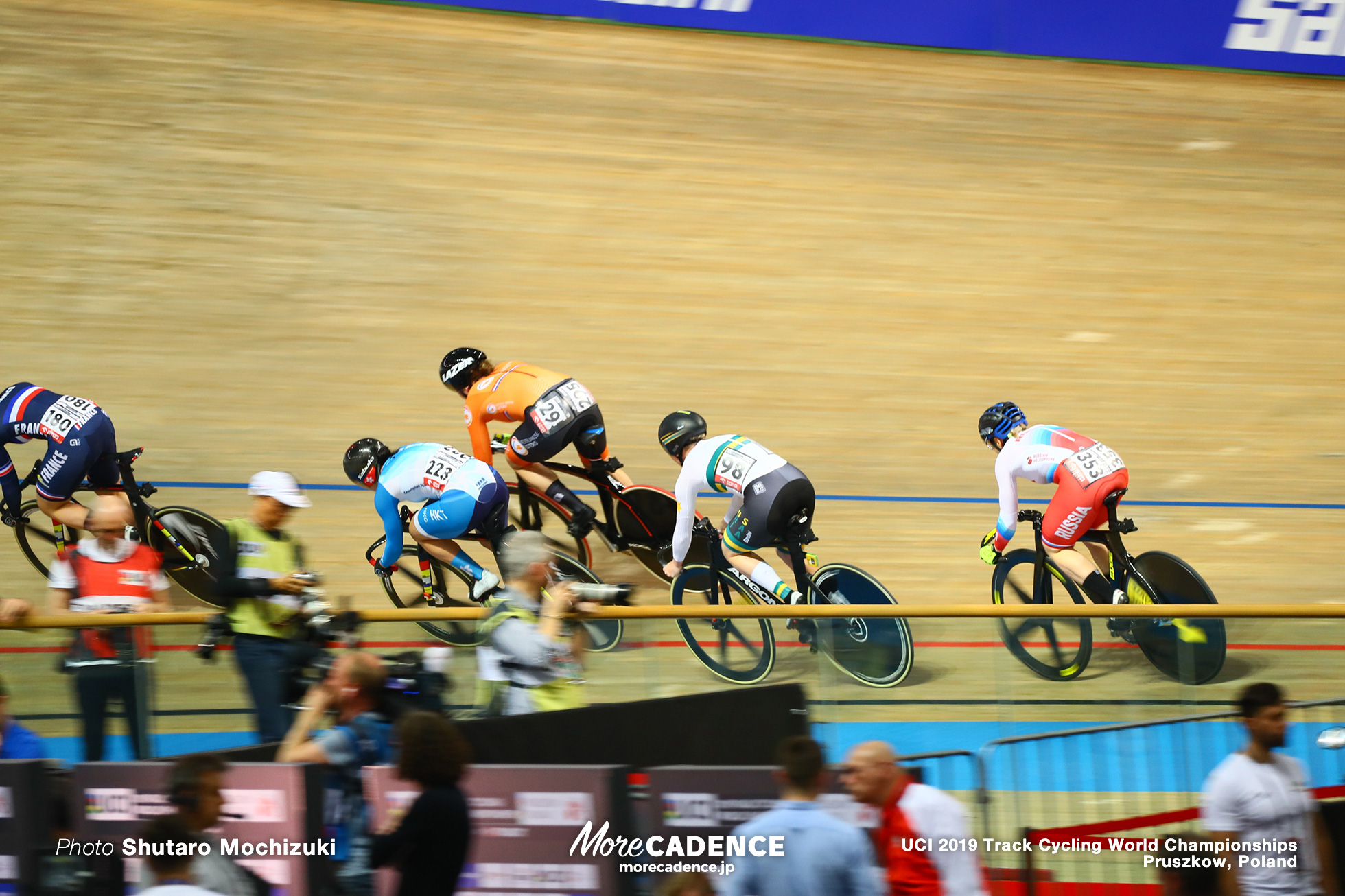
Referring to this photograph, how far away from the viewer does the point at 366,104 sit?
1114cm

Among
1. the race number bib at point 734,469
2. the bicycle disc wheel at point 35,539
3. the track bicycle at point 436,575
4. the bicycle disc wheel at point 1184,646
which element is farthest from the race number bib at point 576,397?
the bicycle disc wheel at point 1184,646

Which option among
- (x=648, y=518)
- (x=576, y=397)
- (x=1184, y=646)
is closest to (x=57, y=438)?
(x=576, y=397)

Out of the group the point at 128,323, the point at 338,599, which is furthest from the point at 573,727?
the point at 128,323

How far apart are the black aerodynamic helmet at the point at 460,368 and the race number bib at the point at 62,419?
1768mm

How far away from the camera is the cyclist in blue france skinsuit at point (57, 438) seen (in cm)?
630

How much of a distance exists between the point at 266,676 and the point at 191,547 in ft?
9.12

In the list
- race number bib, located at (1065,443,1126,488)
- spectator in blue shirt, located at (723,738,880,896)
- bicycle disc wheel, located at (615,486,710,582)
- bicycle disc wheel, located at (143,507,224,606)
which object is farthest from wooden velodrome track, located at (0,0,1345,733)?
spectator in blue shirt, located at (723,738,880,896)

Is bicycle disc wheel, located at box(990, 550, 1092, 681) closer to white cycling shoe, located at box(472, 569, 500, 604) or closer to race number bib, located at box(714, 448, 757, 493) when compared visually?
race number bib, located at box(714, 448, 757, 493)

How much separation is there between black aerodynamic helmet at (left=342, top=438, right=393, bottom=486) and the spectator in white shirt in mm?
3934

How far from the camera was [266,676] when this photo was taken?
4.06 metres

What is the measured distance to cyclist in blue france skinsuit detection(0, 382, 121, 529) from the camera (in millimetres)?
6301

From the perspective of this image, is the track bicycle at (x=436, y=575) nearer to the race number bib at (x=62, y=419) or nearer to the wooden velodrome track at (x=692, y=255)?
the wooden velodrome track at (x=692, y=255)

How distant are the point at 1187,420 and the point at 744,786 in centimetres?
712

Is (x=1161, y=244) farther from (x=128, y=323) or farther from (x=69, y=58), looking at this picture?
(x=69, y=58)
